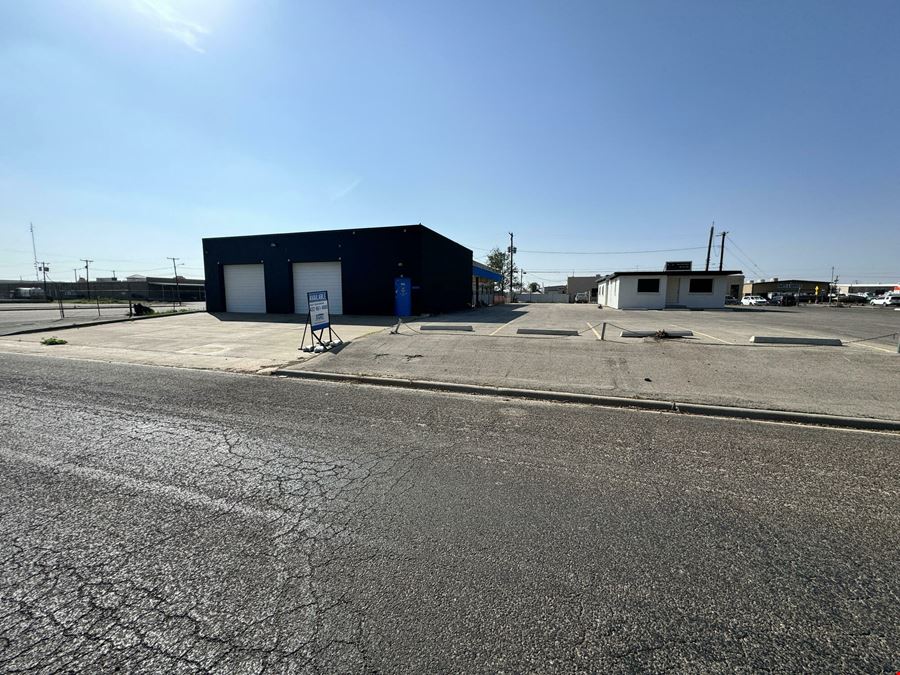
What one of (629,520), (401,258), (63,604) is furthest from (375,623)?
(401,258)

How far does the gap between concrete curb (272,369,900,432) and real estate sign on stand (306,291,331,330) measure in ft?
9.04

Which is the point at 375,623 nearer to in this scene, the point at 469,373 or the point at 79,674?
the point at 79,674

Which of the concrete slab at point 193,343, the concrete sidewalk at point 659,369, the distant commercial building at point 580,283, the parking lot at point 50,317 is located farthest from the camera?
the distant commercial building at point 580,283

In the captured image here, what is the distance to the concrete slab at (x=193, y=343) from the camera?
9.72m

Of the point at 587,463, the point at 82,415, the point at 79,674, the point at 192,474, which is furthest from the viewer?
the point at 82,415

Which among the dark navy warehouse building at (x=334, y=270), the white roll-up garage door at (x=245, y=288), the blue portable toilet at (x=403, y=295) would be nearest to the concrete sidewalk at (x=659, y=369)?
the blue portable toilet at (x=403, y=295)

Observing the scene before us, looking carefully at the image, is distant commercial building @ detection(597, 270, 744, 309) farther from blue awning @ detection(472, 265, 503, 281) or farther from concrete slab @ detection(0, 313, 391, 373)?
concrete slab @ detection(0, 313, 391, 373)

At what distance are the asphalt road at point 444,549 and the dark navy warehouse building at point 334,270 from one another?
1551 centimetres

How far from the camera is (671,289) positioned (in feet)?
108

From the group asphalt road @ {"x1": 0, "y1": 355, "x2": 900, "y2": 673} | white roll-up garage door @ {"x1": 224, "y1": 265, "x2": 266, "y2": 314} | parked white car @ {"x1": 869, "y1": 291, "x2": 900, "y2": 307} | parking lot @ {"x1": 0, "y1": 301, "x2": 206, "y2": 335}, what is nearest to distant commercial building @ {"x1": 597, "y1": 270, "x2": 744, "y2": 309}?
white roll-up garage door @ {"x1": 224, "y1": 265, "x2": 266, "y2": 314}

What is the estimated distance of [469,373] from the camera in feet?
26.9

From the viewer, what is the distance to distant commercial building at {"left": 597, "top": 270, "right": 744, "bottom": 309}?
101ft

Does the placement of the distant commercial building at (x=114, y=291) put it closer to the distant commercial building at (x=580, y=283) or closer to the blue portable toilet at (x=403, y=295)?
the blue portable toilet at (x=403, y=295)

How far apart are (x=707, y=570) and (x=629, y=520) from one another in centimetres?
59
